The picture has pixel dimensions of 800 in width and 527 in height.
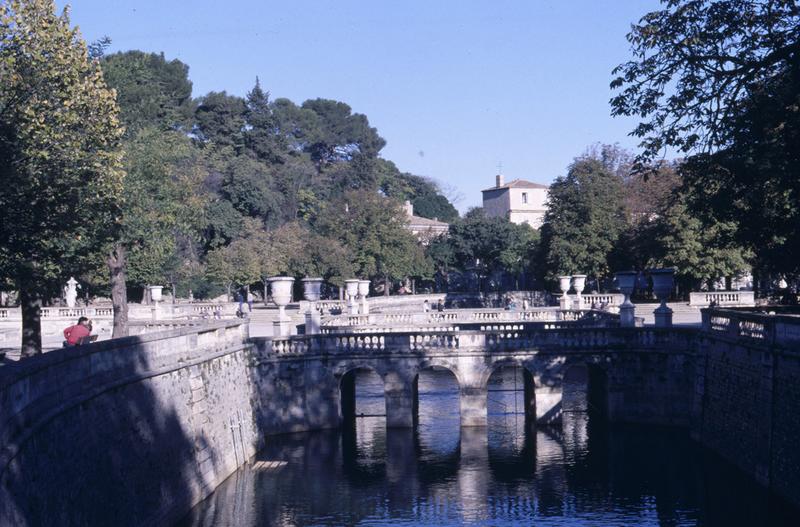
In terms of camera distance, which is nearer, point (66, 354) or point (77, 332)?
point (66, 354)

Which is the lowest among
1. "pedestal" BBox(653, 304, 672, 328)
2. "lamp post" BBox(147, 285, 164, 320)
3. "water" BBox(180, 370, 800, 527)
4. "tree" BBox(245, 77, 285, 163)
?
"water" BBox(180, 370, 800, 527)

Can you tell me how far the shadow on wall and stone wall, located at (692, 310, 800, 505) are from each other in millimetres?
15213

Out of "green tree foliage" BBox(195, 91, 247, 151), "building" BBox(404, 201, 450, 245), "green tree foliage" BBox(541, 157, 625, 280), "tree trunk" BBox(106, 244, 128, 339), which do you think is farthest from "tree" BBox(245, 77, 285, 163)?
"tree trunk" BBox(106, 244, 128, 339)

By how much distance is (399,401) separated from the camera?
133 feet

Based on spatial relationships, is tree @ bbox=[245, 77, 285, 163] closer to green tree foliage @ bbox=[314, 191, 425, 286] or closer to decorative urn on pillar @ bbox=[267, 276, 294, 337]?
green tree foliage @ bbox=[314, 191, 425, 286]

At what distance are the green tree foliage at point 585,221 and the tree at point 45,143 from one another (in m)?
51.4

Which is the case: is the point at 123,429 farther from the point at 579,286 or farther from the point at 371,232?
the point at 371,232

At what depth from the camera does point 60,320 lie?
191 ft

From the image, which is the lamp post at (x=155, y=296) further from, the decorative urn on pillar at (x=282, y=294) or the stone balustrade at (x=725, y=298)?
the stone balustrade at (x=725, y=298)

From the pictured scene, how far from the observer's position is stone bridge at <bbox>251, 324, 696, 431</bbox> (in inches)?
1566

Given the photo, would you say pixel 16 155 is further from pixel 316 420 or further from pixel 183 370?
pixel 316 420

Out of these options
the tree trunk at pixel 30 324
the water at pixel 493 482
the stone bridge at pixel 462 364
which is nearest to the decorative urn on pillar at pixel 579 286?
the water at pixel 493 482

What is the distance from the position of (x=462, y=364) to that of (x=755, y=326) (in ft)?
44.6

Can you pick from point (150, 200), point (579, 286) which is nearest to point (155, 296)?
point (150, 200)
